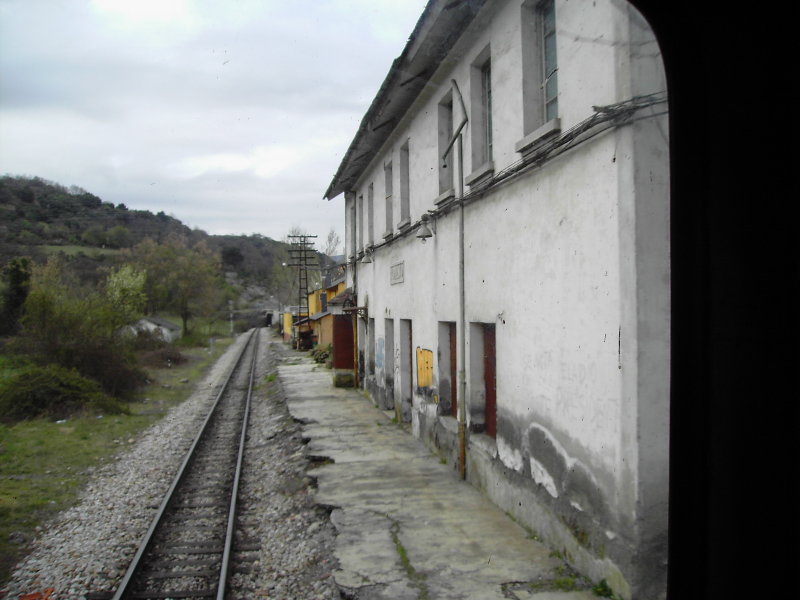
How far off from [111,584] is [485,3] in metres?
7.25

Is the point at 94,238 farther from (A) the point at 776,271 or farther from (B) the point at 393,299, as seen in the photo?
(A) the point at 776,271

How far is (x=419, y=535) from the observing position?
21.2 feet

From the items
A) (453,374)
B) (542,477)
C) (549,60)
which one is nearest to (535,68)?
(549,60)

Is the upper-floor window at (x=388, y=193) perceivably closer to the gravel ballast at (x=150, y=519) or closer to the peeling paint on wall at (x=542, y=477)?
the gravel ballast at (x=150, y=519)

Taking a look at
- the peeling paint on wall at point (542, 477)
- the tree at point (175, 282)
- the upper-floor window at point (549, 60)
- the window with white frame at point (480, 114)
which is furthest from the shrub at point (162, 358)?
the upper-floor window at point (549, 60)

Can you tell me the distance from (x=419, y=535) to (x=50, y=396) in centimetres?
1187

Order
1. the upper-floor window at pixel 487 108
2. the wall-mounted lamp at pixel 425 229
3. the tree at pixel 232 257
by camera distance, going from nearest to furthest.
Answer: the upper-floor window at pixel 487 108 → the wall-mounted lamp at pixel 425 229 → the tree at pixel 232 257

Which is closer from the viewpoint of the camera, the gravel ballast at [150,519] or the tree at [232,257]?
the gravel ballast at [150,519]

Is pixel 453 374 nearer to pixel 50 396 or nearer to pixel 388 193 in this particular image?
pixel 388 193

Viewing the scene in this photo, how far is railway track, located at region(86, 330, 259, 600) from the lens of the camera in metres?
5.83

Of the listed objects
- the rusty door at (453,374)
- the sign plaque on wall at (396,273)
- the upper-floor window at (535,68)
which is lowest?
the rusty door at (453,374)

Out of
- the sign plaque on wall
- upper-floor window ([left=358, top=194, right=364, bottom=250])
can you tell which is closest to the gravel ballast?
the sign plaque on wall

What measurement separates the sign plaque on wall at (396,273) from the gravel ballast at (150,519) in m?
3.62

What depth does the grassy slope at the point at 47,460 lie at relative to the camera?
24.9 feet
